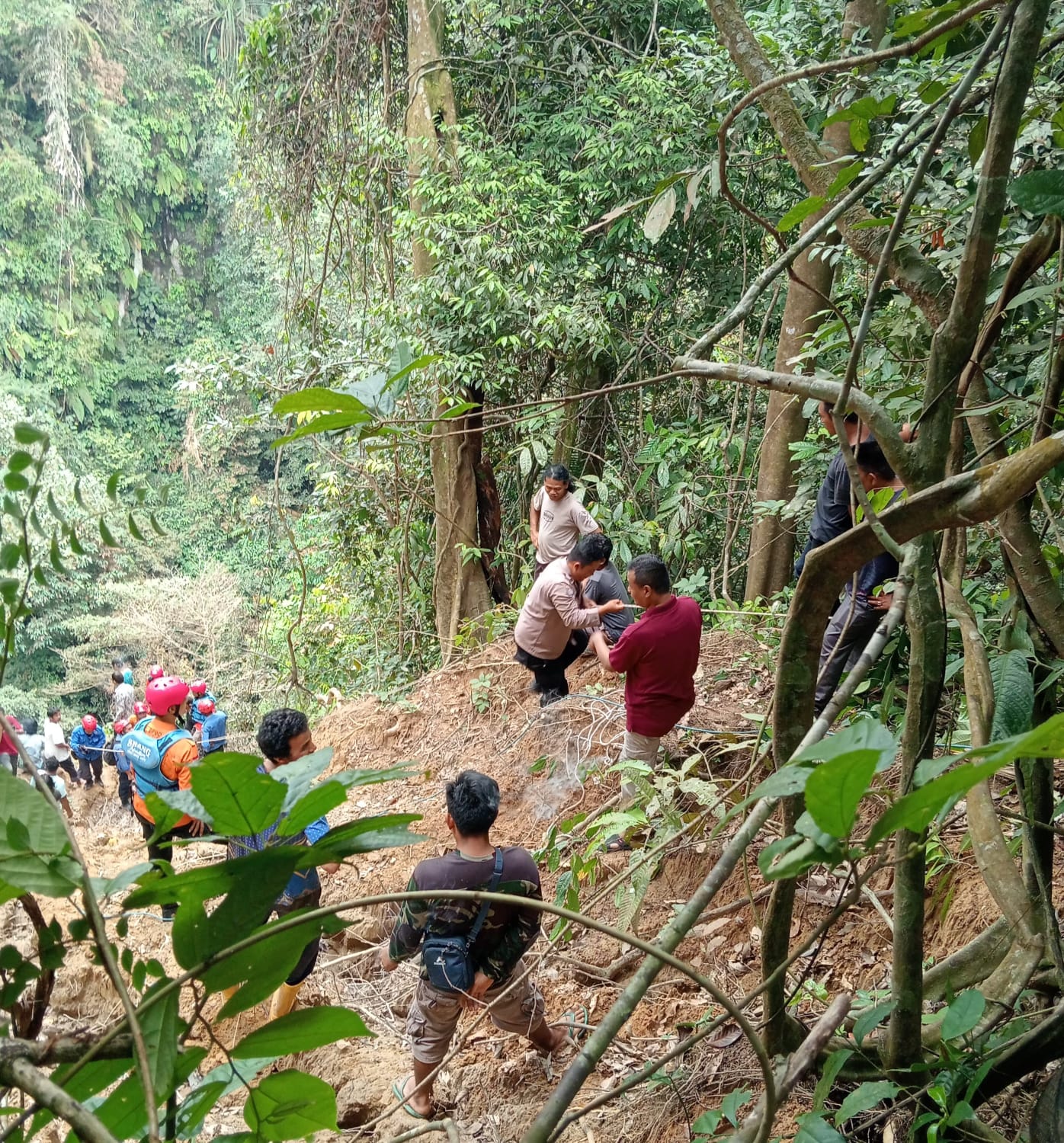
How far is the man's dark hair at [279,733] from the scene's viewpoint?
10.1ft

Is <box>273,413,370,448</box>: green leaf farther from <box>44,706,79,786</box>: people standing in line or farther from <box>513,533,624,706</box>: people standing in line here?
<box>44,706,79,786</box>: people standing in line

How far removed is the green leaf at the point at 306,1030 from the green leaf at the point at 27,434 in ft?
1.40

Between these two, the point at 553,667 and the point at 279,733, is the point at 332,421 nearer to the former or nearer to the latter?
the point at 279,733

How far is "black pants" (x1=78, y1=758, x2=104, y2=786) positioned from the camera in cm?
905

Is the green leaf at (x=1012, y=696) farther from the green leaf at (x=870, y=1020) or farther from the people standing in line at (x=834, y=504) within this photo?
the people standing in line at (x=834, y=504)

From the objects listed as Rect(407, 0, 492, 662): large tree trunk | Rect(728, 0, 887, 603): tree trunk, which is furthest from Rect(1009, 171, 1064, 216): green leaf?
Rect(407, 0, 492, 662): large tree trunk

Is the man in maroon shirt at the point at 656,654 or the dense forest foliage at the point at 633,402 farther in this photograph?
the man in maroon shirt at the point at 656,654

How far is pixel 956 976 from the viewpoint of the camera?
1.92 meters

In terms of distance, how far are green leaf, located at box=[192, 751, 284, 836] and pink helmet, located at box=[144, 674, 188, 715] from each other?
3.68 metres

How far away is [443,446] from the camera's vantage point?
283 inches

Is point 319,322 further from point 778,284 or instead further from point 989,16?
point 989,16

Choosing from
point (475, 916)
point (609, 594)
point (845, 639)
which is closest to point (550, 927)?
point (475, 916)

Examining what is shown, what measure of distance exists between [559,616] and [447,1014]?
7.62ft

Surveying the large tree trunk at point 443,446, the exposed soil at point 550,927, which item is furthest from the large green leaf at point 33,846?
the large tree trunk at point 443,446
